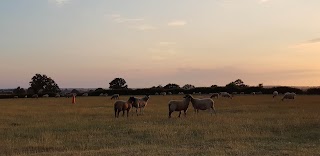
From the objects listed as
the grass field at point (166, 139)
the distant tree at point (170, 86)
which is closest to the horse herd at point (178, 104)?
the grass field at point (166, 139)

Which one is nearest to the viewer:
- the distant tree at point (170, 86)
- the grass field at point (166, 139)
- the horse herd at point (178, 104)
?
the grass field at point (166, 139)

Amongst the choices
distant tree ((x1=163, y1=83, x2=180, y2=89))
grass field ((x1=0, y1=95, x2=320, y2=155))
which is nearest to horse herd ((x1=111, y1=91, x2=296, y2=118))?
grass field ((x1=0, y1=95, x2=320, y2=155))

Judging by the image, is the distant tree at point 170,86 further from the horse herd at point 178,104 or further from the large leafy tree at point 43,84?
the horse herd at point 178,104

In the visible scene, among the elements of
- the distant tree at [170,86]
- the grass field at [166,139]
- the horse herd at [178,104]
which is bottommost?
the grass field at [166,139]

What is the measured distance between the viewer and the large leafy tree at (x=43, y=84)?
13325 cm

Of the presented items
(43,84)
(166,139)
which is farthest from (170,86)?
(166,139)

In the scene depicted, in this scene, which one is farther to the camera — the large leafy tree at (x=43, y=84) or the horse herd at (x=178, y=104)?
the large leafy tree at (x=43, y=84)

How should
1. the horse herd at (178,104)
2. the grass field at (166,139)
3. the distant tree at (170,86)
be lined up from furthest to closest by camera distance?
the distant tree at (170,86) → the horse herd at (178,104) → the grass field at (166,139)

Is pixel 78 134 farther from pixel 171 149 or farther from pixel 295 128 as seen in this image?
pixel 295 128

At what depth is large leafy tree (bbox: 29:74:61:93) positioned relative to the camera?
133 m

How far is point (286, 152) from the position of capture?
→ 13641 millimetres

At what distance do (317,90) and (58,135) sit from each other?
8505 centimetres

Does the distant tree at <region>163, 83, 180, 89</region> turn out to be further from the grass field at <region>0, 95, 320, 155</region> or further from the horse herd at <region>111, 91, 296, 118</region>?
the grass field at <region>0, 95, 320, 155</region>

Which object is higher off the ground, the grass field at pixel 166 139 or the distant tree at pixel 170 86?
the distant tree at pixel 170 86
